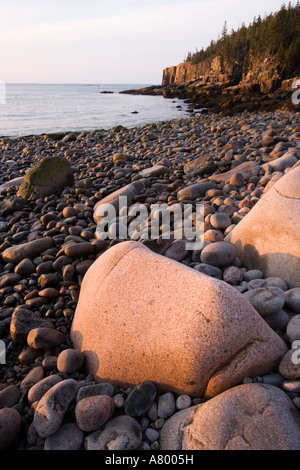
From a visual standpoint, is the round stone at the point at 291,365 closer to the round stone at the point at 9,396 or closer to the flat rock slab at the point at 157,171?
the round stone at the point at 9,396

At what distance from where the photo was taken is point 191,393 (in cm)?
188

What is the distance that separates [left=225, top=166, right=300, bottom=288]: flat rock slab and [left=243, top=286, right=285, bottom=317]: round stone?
494mm

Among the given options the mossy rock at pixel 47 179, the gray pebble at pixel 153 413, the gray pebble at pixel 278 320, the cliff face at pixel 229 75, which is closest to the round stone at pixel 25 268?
the gray pebble at pixel 153 413

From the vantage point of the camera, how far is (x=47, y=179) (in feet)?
18.7

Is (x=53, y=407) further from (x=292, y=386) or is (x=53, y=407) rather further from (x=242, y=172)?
(x=242, y=172)

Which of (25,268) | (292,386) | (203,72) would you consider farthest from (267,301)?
(203,72)

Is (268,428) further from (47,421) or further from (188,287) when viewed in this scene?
(47,421)

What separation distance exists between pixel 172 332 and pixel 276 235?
5.10 feet

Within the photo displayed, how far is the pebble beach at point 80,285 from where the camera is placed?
1.77 m

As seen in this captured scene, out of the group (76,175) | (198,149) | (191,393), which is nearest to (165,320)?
(191,393)

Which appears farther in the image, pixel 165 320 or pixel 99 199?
pixel 99 199

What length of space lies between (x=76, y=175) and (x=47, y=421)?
18.4 ft

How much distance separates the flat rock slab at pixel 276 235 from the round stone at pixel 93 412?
185cm

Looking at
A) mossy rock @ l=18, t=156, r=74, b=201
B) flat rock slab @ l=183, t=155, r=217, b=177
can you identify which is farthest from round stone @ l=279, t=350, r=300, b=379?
mossy rock @ l=18, t=156, r=74, b=201
